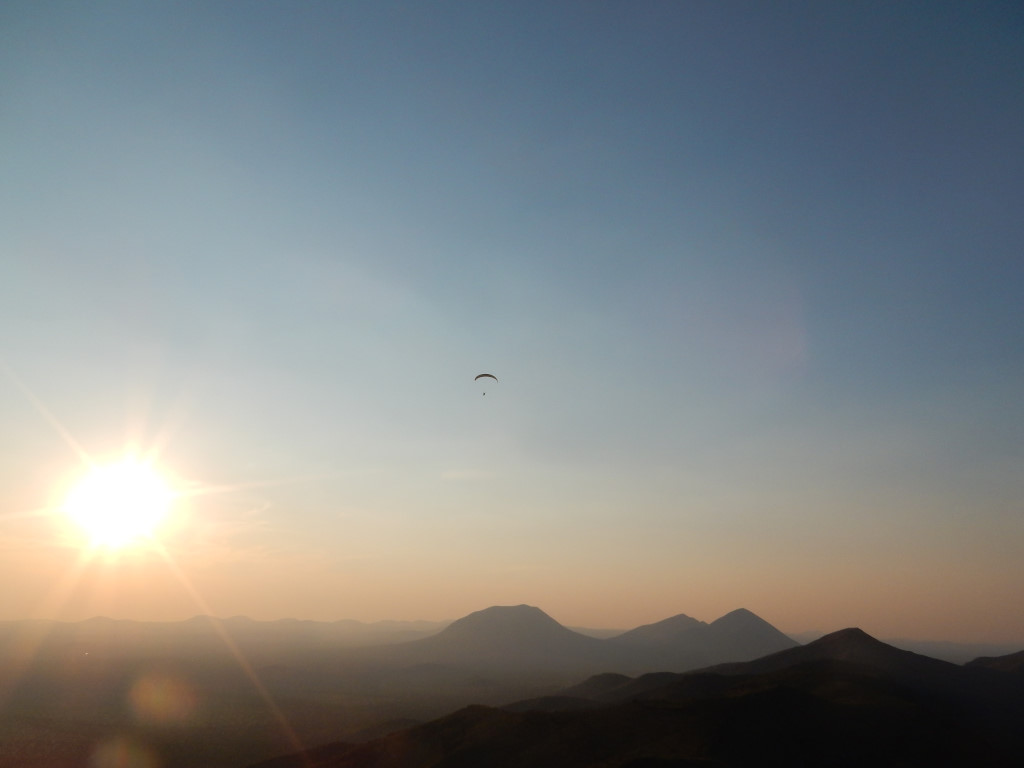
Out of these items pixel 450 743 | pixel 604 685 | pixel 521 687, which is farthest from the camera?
pixel 521 687

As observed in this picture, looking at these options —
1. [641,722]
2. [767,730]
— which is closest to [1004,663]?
[767,730]

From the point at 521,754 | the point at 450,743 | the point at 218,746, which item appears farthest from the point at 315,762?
the point at 218,746

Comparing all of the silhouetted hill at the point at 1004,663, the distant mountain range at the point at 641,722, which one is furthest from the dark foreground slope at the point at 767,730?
the silhouetted hill at the point at 1004,663

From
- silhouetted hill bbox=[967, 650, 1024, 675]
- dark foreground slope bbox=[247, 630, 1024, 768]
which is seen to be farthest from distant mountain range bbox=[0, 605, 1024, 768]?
silhouetted hill bbox=[967, 650, 1024, 675]

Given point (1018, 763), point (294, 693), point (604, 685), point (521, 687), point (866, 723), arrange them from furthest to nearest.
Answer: point (521, 687) → point (294, 693) → point (604, 685) → point (866, 723) → point (1018, 763)

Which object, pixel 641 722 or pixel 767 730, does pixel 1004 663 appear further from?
pixel 641 722

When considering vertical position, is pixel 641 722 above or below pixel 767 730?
above

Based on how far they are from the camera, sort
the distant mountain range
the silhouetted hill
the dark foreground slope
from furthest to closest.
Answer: the silhouetted hill < the distant mountain range < the dark foreground slope

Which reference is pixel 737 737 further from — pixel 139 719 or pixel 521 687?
pixel 521 687

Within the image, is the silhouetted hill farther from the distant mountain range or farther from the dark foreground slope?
the dark foreground slope
